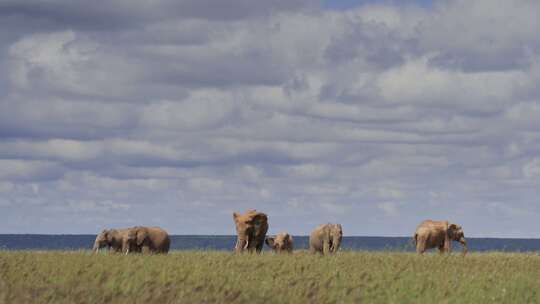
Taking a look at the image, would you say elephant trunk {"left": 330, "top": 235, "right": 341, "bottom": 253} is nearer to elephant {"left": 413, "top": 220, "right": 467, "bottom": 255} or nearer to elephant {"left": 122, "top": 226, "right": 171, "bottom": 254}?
elephant {"left": 413, "top": 220, "right": 467, "bottom": 255}

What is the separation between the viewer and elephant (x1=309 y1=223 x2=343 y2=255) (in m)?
40.1

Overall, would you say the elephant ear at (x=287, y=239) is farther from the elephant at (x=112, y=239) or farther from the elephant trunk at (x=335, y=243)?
the elephant at (x=112, y=239)

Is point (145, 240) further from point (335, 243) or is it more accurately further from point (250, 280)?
point (250, 280)

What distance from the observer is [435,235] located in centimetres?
4312

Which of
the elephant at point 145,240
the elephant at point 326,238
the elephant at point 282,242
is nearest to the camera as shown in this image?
the elephant at point 145,240

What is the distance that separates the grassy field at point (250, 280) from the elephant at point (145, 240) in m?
9.84

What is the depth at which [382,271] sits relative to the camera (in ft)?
86.6

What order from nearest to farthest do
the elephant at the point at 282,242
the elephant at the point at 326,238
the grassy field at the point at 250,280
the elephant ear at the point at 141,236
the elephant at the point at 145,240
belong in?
the grassy field at the point at 250,280 < the elephant at the point at 145,240 < the elephant at the point at 326,238 < the elephant ear at the point at 141,236 < the elephant at the point at 282,242

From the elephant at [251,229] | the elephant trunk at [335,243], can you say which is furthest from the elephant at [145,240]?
the elephant trunk at [335,243]

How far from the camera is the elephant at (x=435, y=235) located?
141 feet

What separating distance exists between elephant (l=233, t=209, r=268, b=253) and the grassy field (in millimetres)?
9849

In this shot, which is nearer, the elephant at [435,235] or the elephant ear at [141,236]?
the elephant ear at [141,236]

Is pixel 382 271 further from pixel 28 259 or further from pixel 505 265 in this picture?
pixel 28 259

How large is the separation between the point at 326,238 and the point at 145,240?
771 centimetres
